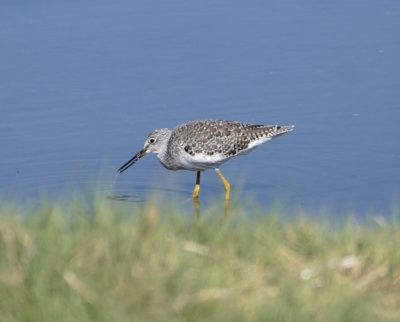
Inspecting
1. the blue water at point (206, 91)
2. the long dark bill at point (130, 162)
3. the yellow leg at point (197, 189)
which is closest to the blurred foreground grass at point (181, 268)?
the blue water at point (206, 91)

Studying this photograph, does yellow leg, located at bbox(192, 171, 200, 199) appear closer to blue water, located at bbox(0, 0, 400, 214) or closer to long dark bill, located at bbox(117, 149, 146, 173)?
blue water, located at bbox(0, 0, 400, 214)

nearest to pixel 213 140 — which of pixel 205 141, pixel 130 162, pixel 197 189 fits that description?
pixel 205 141

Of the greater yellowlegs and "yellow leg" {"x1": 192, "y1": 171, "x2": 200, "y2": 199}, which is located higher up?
the greater yellowlegs

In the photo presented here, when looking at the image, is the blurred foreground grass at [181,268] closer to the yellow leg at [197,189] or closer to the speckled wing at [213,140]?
the yellow leg at [197,189]

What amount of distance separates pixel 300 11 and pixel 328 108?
278 centimetres

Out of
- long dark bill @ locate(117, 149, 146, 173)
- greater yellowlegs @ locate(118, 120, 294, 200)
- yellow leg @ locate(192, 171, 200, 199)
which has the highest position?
greater yellowlegs @ locate(118, 120, 294, 200)

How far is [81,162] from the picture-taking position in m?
10.6

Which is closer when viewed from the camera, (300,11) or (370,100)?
(370,100)

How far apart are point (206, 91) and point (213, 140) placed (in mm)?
1220

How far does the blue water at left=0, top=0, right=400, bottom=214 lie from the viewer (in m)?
10.3

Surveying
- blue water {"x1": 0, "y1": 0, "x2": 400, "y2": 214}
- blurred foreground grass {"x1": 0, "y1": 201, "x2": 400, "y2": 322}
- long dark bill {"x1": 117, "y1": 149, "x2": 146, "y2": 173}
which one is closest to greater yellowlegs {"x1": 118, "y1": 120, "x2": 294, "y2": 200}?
long dark bill {"x1": 117, "y1": 149, "x2": 146, "y2": 173}

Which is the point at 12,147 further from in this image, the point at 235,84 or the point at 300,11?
the point at 300,11

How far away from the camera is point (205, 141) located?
10727 millimetres

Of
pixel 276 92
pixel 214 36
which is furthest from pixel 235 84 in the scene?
pixel 214 36
